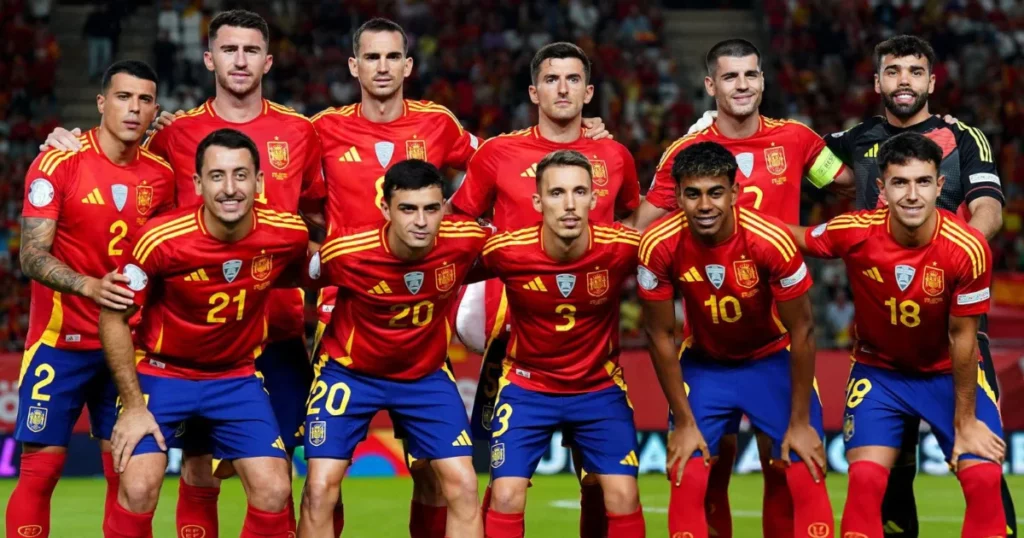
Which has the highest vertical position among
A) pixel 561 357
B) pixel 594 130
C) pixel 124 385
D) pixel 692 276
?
pixel 594 130

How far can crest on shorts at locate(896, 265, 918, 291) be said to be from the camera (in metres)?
6.45

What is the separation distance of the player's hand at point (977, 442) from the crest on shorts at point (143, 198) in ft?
13.2

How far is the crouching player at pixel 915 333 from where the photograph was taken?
20.8ft

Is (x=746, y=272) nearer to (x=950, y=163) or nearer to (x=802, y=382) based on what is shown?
(x=802, y=382)

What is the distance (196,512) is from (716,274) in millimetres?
2799

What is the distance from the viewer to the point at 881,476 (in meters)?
6.37

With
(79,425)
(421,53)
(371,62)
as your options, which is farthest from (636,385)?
(421,53)

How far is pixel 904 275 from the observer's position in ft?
21.2

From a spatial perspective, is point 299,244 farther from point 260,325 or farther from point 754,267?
point 754,267

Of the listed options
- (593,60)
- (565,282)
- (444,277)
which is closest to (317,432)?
(444,277)

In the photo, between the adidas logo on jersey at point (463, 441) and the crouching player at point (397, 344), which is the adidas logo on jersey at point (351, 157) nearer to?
the crouching player at point (397, 344)

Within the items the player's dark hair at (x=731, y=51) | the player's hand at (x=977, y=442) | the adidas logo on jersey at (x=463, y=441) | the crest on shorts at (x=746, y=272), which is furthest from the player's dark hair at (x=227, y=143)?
the player's hand at (x=977, y=442)

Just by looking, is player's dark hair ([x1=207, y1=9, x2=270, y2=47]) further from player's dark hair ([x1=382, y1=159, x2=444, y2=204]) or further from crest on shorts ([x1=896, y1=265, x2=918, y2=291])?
crest on shorts ([x1=896, y1=265, x2=918, y2=291])

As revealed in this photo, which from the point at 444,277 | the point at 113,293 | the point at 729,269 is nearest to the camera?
the point at 113,293
